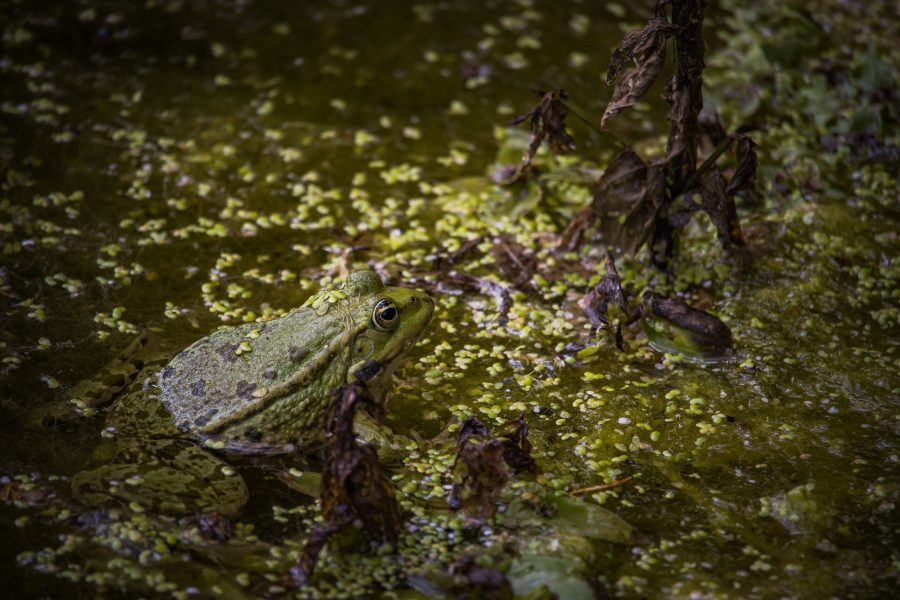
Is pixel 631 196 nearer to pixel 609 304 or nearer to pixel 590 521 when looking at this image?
pixel 609 304

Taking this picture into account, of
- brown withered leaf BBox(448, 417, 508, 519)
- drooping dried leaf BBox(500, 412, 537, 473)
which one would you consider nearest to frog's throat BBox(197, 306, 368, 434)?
brown withered leaf BBox(448, 417, 508, 519)

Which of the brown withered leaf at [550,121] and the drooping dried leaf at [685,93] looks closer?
the drooping dried leaf at [685,93]

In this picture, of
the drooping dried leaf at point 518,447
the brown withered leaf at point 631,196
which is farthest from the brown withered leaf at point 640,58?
the drooping dried leaf at point 518,447

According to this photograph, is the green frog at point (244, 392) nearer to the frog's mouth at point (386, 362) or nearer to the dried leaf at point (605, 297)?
the frog's mouth at point (386, 362)

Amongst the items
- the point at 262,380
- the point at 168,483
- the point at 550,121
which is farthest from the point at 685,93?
the point at 168,483

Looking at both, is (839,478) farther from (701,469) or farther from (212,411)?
(212,411)

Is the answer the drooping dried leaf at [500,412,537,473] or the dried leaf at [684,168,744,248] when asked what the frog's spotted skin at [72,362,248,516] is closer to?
the drooping dried leaf at [500,412,537,473]
